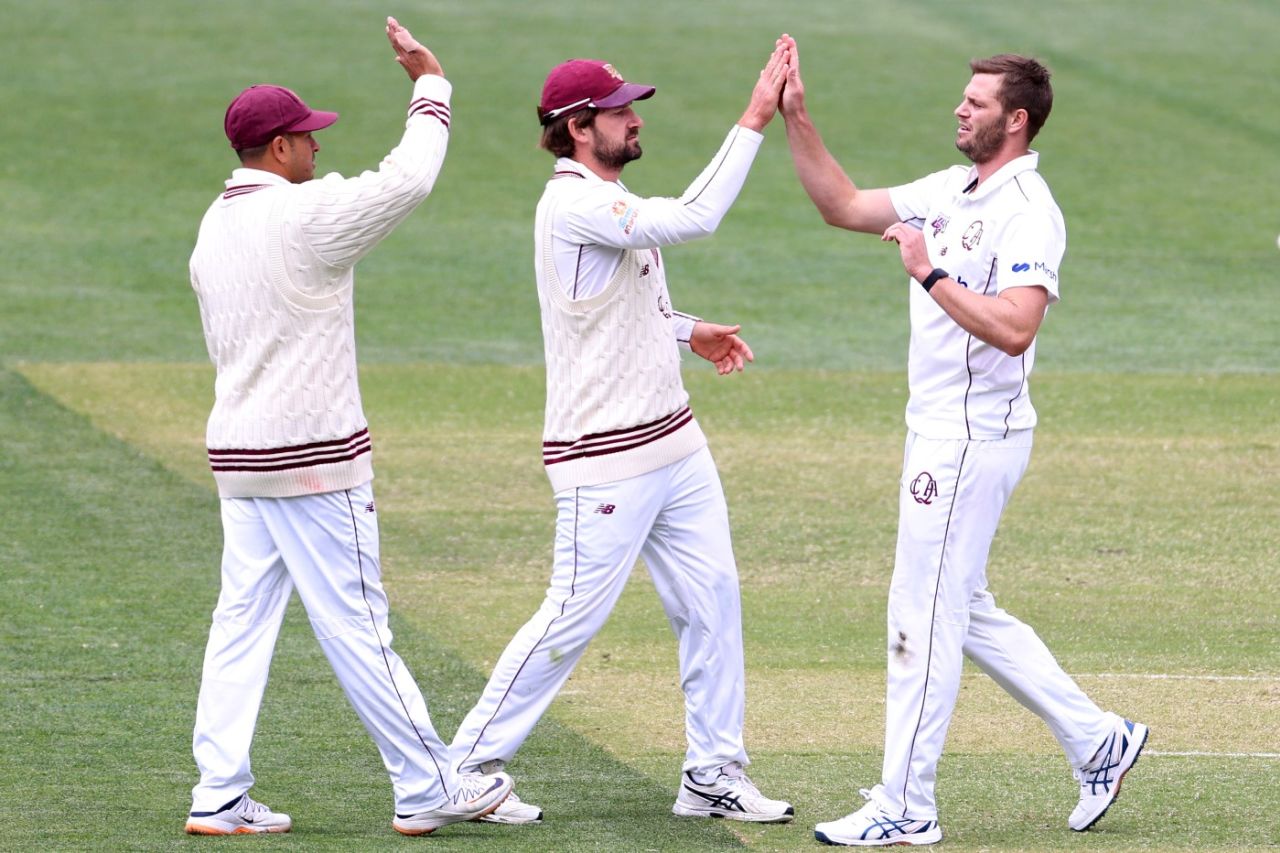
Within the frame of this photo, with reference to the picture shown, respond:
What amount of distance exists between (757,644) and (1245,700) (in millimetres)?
2132

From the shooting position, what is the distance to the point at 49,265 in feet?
66.7

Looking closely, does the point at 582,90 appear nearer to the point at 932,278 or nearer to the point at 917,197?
the point at 917,197

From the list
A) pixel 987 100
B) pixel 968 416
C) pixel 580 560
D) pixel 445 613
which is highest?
pixel 987 100

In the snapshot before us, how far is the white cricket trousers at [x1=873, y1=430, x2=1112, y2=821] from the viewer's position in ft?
19.6

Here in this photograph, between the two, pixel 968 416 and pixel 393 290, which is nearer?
pixel 968 416

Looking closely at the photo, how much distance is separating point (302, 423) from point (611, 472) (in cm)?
99

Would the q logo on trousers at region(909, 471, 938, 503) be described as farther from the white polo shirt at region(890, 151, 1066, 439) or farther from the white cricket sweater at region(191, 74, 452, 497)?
the white cricket sweater at region(191, 74, 452, 497)

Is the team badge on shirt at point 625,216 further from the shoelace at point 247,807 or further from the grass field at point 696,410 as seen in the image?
the shoelace at point 247,807

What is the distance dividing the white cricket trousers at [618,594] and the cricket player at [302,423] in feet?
1.10

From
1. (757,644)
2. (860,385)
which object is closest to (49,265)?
(860,385)

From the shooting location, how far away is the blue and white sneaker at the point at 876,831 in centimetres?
596

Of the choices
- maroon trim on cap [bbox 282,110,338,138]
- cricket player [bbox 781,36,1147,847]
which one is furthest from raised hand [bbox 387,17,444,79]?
cricket player [bbox 781,36,1147,847]

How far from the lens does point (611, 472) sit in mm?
6289

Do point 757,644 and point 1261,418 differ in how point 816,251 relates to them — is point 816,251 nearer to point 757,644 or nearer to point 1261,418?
point 1261,418
